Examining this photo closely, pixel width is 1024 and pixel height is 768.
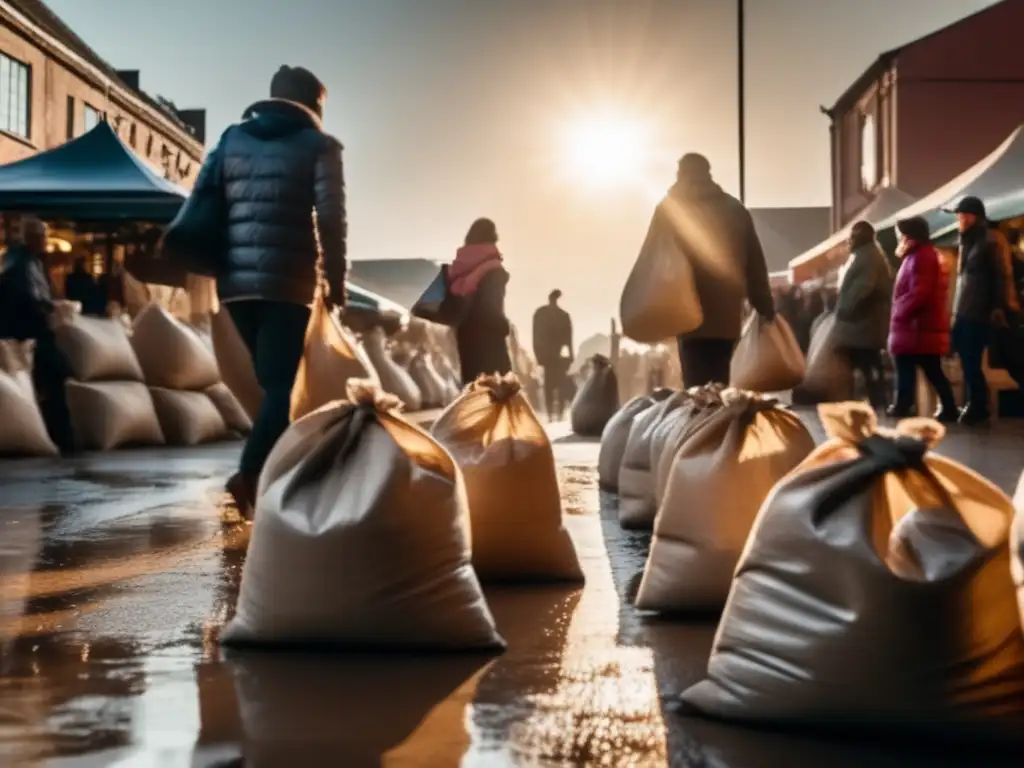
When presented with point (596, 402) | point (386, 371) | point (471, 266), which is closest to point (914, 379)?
point (596, 402)

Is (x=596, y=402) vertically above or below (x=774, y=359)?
below

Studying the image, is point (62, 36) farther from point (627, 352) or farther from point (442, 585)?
point (442, 585)

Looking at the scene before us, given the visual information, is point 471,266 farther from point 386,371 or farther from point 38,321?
point 386,371

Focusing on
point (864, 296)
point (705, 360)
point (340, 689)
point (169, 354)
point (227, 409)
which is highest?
point (864, 296)

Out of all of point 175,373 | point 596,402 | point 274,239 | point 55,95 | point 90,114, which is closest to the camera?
point 274,239

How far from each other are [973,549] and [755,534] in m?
0.44

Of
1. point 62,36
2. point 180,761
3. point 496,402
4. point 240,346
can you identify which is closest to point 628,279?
point 240,346

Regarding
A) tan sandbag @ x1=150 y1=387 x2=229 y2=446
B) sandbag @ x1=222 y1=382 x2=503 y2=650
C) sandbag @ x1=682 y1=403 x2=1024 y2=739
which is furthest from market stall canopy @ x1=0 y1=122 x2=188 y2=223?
sandbag @ x1=682 y1=403 x2=1024 y2=739

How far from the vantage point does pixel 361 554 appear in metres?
3.40

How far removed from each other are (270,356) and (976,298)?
8549 mm

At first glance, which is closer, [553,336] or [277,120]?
[277,120]

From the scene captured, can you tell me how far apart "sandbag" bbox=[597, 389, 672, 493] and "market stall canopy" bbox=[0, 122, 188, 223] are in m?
9.07

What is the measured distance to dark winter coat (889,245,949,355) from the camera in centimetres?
1348

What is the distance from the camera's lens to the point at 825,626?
2693 mm
